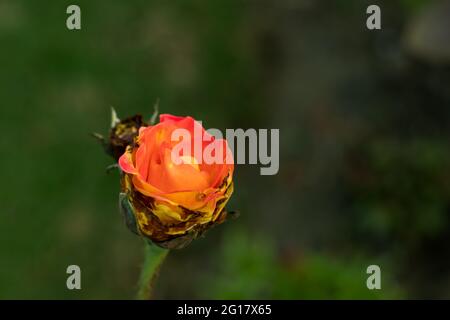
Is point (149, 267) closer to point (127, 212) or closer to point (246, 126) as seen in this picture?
point (127, 212)

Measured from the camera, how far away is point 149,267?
3.48 feet

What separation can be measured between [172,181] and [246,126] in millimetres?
1916

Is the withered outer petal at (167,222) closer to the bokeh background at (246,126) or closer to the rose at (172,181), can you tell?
the rose at (172,181)

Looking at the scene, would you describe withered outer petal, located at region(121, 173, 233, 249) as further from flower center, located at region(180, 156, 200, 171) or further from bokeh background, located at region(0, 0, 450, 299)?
bokeh background, located at region(0, 0, 450, 299)

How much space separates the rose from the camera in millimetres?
885

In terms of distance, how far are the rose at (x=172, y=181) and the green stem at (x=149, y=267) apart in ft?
0.32

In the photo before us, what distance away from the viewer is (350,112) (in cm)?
262

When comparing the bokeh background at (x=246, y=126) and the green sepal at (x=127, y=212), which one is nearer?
the green sepal at (x=127, y=212)

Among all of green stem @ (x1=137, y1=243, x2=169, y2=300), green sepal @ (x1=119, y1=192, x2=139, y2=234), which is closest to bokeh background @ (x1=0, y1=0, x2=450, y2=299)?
green stem @ (x1=137, y1=243, x2=169, y2=300)

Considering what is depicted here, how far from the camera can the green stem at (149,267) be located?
1.04m

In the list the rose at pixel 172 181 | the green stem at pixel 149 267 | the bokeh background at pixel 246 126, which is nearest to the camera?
the rose at pixel 172 181

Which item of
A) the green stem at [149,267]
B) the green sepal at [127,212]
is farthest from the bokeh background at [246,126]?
the green sepal at [127,212]

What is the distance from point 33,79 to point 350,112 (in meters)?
1.13
